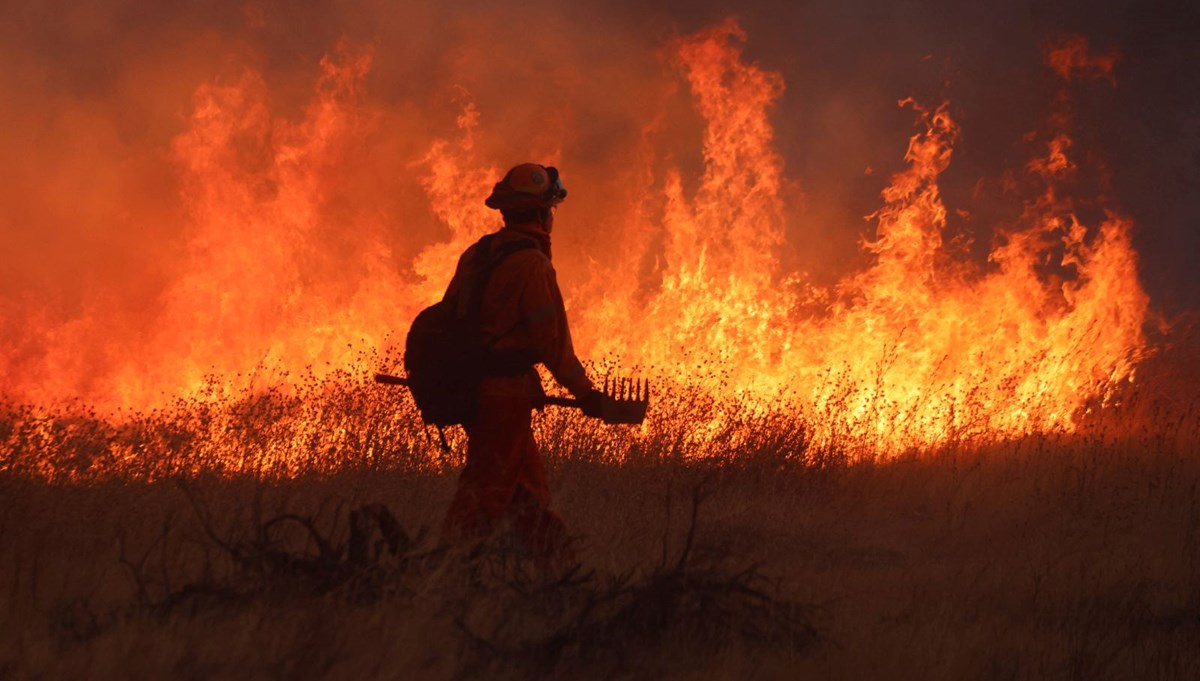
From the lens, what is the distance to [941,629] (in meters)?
5.22

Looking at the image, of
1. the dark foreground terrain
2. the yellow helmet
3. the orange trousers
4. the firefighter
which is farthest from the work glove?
the yellow helmet

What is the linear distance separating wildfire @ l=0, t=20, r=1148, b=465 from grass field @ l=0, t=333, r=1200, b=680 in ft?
4.43

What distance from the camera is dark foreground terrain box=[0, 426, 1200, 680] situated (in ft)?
14.7

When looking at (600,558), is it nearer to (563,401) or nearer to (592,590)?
(563,401)

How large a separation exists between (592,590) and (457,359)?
148 cm

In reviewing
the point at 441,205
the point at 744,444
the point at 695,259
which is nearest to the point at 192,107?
the point at 441,205

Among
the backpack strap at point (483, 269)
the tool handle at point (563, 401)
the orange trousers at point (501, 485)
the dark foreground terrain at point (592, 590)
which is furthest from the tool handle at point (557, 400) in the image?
the dark foreground terrain at point (592, 590)

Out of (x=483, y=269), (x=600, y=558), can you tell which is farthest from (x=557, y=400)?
(x=600, y=558)

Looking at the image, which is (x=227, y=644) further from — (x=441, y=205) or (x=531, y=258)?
(x=441, y=205)

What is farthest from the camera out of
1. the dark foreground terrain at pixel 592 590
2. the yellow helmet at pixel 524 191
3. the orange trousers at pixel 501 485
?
the yellow helmet at pixel 524 191

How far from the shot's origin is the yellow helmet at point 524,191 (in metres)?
6.08

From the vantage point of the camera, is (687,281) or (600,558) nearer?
(600,558)

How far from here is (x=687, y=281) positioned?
12680 mm

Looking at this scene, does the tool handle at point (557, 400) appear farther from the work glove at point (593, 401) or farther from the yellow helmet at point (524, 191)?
the yellow helmet at point (524, 191)
